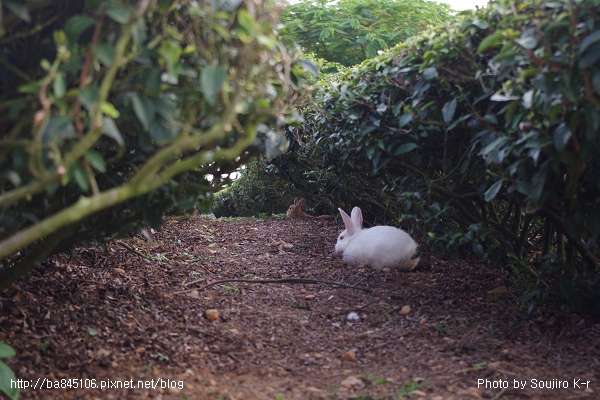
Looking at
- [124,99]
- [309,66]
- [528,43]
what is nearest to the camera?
[124,99]

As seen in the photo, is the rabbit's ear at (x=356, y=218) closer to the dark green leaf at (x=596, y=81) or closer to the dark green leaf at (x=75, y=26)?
the dark green leaf at (x=596, y=81)

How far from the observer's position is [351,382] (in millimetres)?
2582

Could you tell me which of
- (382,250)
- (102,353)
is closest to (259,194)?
(382,250)

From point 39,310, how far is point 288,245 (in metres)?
3.15

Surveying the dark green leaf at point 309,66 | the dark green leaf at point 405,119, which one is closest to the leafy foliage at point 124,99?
the dark green leaf at point 309,66

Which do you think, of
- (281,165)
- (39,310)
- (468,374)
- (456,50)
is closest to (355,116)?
(456,50)

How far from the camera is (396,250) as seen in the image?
4656 mm

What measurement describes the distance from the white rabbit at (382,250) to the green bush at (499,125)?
549 millimetres

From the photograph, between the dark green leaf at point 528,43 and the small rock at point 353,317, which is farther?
the small rock at point 353,317

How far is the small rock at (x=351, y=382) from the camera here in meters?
2.55

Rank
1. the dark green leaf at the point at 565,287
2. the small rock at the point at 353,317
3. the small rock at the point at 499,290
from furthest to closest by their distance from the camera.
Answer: the small rock at the point at 499,290 → the small rock at the point at 353,317 → the dark green leaf at the point at 565,287

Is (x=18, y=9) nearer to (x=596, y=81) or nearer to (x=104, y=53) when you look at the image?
(x=104, y=53)

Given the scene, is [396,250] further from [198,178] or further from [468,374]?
[198,178]

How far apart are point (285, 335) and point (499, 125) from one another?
183cm
